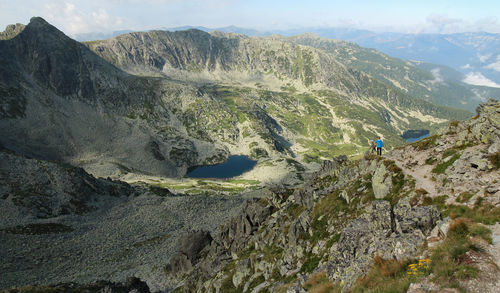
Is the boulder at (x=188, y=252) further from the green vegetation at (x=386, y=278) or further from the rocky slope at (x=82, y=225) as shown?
the green vegetation at (x=386, y=278)

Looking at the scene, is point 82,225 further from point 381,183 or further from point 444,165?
point 444,165

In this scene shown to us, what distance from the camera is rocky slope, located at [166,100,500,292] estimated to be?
17.1m

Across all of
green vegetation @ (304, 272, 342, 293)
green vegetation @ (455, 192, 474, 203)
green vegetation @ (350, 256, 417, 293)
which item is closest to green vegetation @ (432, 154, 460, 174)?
green vegetation @ (455, 192, 474, 203)

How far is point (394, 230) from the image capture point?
23484mm

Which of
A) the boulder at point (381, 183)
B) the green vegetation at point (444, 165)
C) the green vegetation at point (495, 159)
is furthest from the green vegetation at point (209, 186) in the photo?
the green vegetation at point (495, 159)

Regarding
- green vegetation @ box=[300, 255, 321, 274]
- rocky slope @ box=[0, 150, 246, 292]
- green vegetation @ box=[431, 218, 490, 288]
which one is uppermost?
green vegetation @ box=[431, 218, 490, 288]

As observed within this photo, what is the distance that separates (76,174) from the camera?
10231 cm

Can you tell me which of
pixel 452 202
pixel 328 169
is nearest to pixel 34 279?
pixel 328 169

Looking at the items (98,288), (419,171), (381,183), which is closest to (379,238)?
(381,183)

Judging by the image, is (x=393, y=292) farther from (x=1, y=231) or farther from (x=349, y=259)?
(x=1, y=231)

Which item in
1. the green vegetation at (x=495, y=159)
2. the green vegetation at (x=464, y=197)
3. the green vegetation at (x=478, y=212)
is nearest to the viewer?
the green vegetation at (x=478, y=212)

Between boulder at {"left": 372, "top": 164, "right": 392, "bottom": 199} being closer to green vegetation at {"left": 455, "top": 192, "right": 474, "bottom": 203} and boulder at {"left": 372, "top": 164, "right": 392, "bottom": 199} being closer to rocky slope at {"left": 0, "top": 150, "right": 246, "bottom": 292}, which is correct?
green vegetation at {"left": 455, "top": 192, "right": 474, "bottom": 203}

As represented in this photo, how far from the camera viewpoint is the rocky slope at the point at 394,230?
1706 centimetres

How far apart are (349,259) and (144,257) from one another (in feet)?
207
